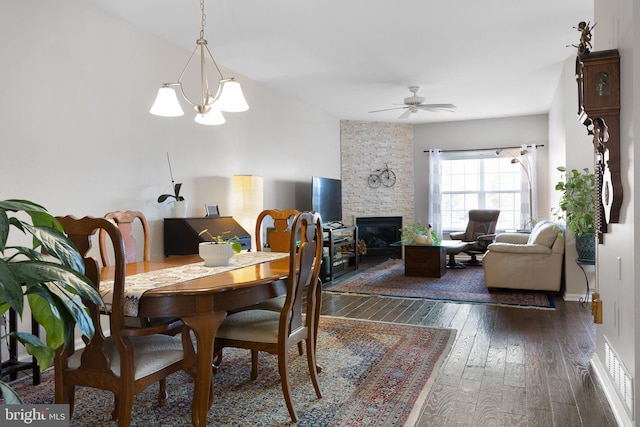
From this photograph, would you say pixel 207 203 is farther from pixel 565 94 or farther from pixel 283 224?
pixel 565 94

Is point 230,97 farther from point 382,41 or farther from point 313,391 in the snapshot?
point 382,41

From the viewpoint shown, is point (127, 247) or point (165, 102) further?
point (127, 247)

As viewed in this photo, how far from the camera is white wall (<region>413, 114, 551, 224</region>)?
8.23 metres

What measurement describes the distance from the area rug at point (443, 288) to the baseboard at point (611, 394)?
6.16ft

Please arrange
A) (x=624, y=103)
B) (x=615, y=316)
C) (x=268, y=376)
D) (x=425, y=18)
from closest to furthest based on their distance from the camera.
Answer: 1. (x=624, y=103)
2. (x=615, y=316)
3. (x=268, y=376)
4. (x=425, y=18)

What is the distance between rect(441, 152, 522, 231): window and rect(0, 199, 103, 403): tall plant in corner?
837 centimetres

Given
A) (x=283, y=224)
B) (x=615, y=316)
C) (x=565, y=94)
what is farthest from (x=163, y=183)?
(x=565, y=94)

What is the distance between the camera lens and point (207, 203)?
16.4 feet

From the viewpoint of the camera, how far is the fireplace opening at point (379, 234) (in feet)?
29.0

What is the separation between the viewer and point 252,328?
2416 millimetres

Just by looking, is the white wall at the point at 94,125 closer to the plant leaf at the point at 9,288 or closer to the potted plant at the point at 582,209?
the plant leaf at the point at 9,288

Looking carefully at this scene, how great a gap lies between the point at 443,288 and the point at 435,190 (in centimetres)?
348

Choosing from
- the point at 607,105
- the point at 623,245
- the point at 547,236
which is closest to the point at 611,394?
the point at 623,245

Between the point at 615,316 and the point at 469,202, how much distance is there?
6622mm
